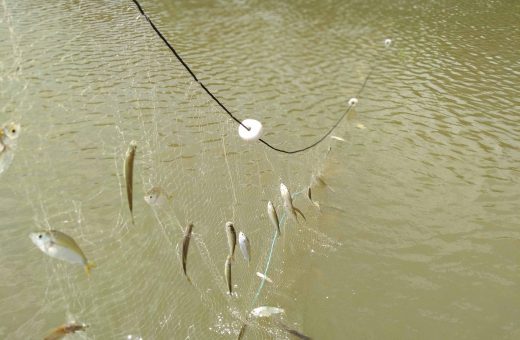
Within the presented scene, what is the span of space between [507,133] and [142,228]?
7563 millimetres

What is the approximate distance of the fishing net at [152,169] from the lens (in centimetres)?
478

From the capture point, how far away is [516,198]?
22.8ft

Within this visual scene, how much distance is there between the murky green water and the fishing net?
30 mm

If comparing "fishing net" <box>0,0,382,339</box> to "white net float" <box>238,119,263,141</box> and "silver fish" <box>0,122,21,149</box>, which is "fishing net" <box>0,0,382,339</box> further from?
"silver fish" <box>0,122,21,149</box>

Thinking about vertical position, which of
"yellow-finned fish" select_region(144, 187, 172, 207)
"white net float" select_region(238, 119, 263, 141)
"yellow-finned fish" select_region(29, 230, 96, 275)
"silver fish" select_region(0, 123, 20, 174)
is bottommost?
"white net float" select_region(238, 119, 263, 141)

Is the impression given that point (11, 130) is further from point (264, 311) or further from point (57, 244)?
point (264, 311)

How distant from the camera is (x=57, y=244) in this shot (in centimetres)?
276

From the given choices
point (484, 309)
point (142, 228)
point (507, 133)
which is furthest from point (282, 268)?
point (507, 133)

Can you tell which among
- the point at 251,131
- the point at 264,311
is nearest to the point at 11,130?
the point at 251,131

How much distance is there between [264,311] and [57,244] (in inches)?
102

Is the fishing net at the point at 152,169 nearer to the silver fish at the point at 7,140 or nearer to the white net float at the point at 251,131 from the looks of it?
the white net float at the point at 251,131

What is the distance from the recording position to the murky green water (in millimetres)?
4859

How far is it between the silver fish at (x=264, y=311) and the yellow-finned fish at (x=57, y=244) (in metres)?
2.34

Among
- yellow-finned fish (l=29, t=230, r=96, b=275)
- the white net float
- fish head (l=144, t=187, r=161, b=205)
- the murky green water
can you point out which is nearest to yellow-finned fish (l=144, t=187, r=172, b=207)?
fish head (l=144, t=187, r=161, b=205)
